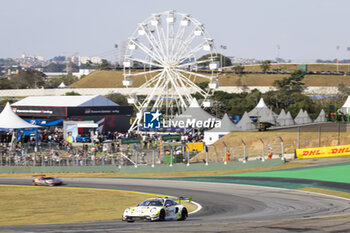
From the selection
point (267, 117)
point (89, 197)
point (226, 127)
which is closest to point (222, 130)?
point (226, 127)

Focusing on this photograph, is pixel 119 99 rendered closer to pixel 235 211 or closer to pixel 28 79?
pixel 28 79

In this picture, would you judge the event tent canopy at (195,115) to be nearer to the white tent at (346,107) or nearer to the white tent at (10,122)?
the white tent at (346,107)

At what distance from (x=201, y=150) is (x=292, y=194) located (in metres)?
15.6

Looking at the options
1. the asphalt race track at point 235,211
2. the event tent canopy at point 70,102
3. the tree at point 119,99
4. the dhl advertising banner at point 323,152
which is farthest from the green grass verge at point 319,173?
the tree at point 119,99

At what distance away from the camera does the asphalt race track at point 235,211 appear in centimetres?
1769

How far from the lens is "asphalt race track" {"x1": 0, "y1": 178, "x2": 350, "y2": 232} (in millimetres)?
17688

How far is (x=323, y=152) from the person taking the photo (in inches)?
1743

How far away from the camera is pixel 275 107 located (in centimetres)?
11394

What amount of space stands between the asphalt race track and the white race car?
440 millimetres

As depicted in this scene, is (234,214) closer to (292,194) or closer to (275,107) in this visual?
(292,194)

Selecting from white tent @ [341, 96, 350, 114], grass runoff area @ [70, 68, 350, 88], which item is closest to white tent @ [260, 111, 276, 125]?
white tent @ [341, 96, 350, 114]

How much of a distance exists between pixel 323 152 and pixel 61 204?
73.9 ft

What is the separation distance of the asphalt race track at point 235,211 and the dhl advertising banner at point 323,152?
10360 millimetres

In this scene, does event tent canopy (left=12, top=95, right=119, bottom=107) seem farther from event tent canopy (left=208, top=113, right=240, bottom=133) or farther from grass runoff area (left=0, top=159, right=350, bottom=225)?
grass runoff area (left=0, top=159, right=350, bottom=225)
